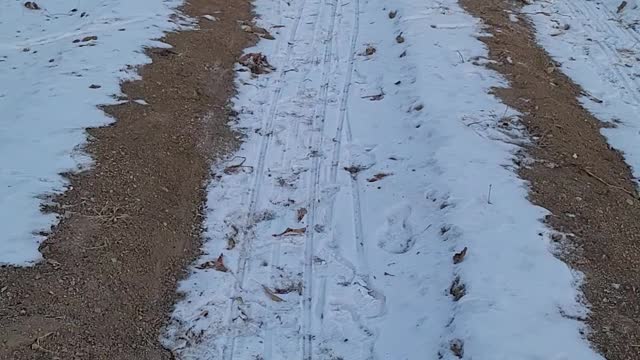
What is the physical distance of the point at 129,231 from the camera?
589cm

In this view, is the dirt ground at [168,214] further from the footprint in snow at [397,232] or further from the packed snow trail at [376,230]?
the footprint in snow at [397,232]

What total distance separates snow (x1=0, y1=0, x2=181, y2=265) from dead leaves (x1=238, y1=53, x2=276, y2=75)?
1.13 meters

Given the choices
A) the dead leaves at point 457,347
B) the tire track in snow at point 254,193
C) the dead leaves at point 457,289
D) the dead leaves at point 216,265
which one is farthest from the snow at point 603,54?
the dead leaves at point 216,265

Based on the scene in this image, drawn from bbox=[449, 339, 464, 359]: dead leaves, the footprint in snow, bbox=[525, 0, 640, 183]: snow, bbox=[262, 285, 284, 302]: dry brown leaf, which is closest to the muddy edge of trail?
bbox=[262, 285, 284, 302]: dry brown leaf

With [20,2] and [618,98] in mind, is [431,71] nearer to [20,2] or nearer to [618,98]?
[618,98]

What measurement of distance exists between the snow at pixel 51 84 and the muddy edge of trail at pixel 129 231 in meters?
0.20

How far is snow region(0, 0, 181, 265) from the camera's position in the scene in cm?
588

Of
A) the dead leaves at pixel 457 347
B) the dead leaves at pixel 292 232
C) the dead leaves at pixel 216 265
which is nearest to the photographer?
the dead leaves at pixel 457 347

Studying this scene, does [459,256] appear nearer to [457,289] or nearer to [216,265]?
[457,289]

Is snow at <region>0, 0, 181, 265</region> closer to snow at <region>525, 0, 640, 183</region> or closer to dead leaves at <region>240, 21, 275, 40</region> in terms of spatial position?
dead leaves at <region>240, 21, 275, 40</region>

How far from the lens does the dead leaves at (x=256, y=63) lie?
9.01 metres

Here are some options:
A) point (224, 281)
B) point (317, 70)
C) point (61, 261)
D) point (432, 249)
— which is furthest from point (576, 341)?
point (317, 70)

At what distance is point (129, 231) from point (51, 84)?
3020 millimetres

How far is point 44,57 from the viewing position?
8.83 meters
